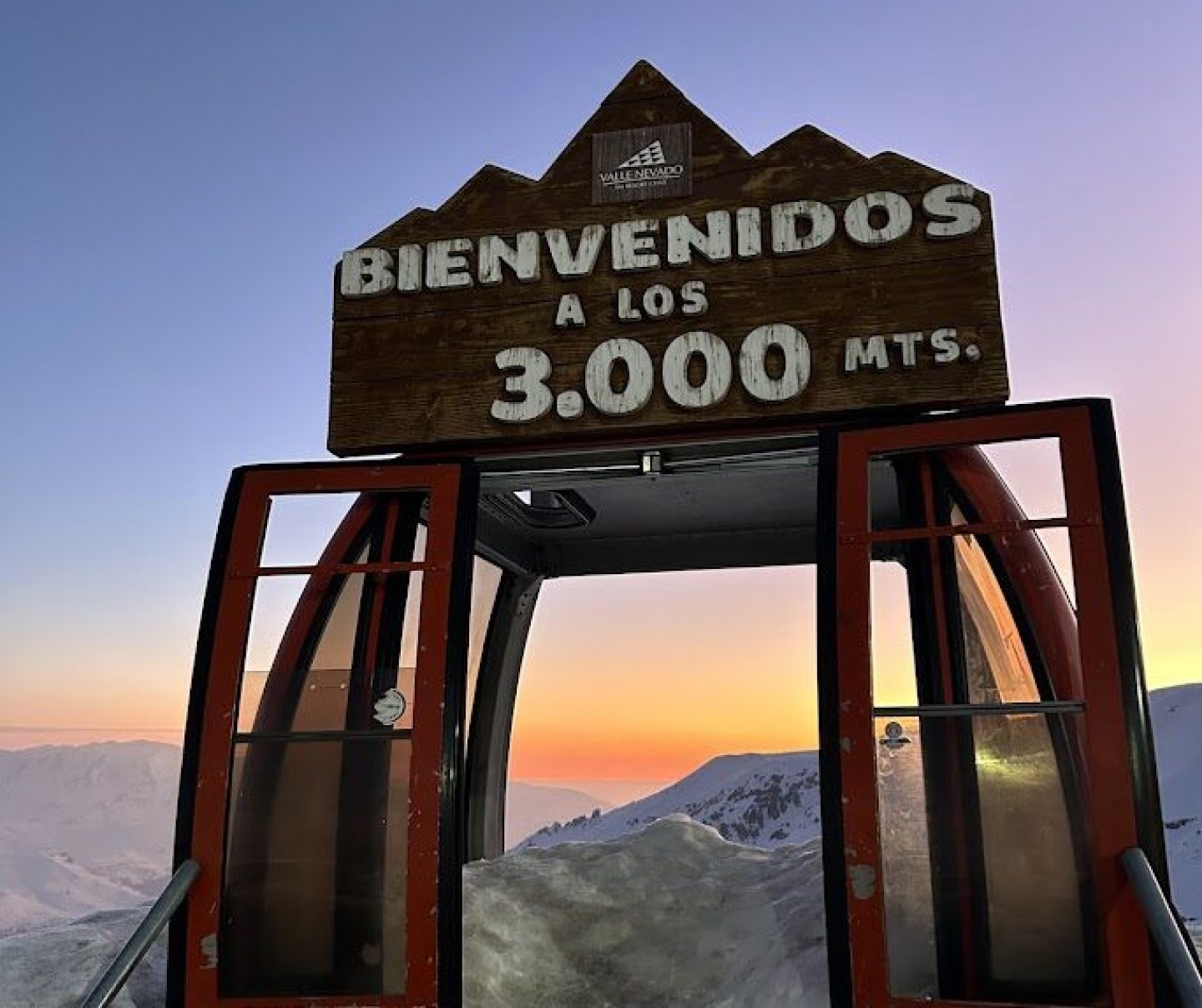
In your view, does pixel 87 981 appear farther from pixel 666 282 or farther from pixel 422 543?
pixel 666 282

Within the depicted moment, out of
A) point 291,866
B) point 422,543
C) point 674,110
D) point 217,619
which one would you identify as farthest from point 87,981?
point 674,110

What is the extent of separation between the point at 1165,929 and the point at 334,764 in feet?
10.8

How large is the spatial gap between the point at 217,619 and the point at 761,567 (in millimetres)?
4696

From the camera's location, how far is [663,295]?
18.1 feet

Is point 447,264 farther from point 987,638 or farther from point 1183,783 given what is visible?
point 1183,783

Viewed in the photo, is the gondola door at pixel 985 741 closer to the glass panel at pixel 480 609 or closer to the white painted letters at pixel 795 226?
the white painted letters at pixel 795 226

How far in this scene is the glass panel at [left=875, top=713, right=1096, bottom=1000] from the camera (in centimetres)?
426

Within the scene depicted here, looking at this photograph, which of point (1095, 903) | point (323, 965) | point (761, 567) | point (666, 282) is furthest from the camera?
point (761, 567)

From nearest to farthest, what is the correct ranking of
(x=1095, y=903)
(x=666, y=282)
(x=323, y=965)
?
(x=1095, y=903)
(x=323, y=965)
(x=666, y=282)

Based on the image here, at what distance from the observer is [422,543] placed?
5.48 m

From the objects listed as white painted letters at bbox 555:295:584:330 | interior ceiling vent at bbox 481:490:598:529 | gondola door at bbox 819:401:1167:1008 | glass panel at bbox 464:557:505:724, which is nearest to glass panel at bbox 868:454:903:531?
gondola door at bbox 819:401:1167:1008

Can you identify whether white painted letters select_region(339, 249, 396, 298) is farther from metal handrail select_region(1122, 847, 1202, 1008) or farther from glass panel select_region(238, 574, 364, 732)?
metal handrail select_region(1122, 847, 1202, 1008)

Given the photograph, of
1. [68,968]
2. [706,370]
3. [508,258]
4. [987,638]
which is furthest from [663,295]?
[68,968]

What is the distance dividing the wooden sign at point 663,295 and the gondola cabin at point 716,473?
1cm
